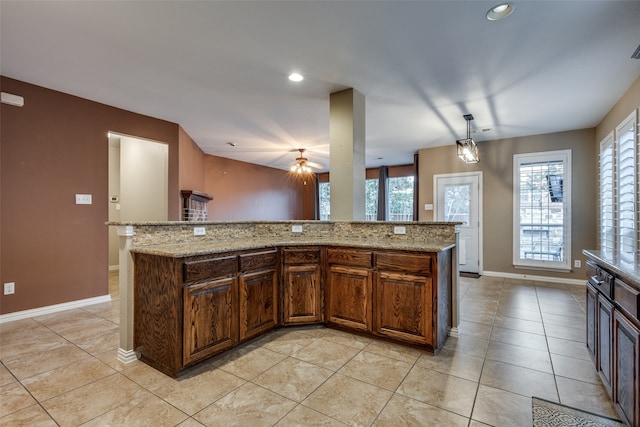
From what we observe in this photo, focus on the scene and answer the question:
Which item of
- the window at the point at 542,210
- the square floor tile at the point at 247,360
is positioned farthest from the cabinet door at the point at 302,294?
the window at the point at 542,210

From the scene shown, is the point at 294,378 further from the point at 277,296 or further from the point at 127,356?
the point at 127,356

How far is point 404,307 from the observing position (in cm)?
257

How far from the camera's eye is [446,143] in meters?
5.94

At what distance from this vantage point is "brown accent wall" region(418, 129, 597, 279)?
4.86 meters

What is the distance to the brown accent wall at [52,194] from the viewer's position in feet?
10.6

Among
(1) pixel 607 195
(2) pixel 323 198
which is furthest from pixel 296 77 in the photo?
(2) pixel 323 198

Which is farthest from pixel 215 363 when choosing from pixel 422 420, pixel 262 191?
pixel 262 191

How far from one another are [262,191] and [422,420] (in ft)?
24.2

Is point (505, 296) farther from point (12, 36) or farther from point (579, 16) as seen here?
point (12, 36)

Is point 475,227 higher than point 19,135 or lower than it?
lower

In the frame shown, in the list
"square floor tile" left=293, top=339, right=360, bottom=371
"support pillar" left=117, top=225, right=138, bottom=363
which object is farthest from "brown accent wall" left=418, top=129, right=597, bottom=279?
"support pillar" left=117, top=225, right=138, bottom=363

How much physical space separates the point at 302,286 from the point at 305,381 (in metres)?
1.00

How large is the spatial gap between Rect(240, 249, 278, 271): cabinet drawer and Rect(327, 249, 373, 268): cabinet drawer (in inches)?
21.2

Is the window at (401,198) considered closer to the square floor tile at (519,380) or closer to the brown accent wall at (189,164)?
the brown accent wall at (189,164)
